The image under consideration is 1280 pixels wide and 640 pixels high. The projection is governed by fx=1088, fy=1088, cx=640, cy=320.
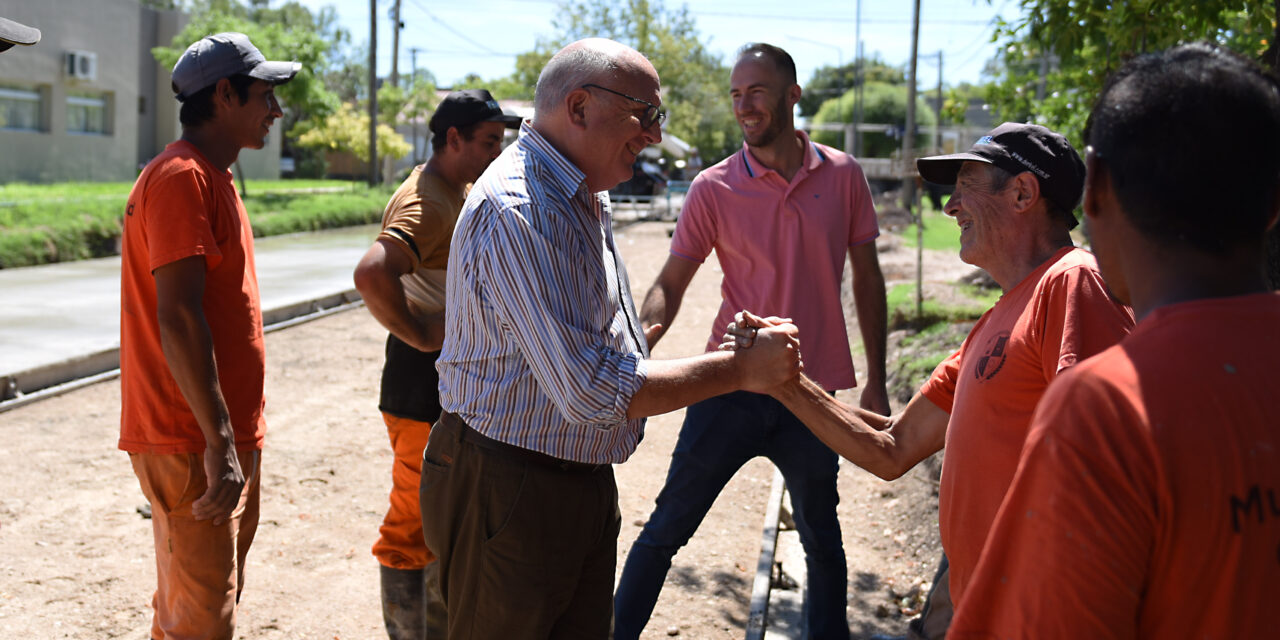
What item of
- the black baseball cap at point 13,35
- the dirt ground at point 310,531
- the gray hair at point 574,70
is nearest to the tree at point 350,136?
the dirt ground at point 310,531

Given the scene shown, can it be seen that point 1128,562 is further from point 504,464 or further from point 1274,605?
point 504,464

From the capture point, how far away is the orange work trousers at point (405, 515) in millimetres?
4031

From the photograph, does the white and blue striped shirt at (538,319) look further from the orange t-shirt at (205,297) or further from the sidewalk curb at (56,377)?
the sidewalk curb at (56,377)

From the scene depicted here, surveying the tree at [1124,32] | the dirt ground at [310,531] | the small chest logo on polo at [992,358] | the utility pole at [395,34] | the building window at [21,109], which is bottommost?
the dirt ground at [310,531]

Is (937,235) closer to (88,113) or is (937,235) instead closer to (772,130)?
(772,130)

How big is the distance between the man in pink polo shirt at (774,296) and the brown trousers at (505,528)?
128 cm

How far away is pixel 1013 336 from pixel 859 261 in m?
2.07

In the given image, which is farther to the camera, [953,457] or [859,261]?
[859,261]

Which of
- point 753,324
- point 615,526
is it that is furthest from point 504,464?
point 753,324

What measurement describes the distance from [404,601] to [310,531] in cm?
202

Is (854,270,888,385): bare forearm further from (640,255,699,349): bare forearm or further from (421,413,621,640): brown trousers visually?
(421,413,621,640): brown trousers

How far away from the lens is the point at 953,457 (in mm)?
2516

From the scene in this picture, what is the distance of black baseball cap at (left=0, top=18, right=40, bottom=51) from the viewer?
2.57 meters

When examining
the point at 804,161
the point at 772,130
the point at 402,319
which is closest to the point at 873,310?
the point at 804,161
